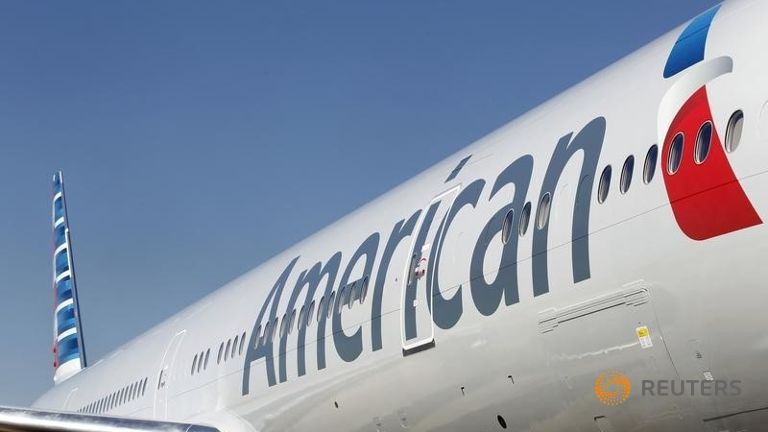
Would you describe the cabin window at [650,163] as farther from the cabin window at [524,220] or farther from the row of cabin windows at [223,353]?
the row of cabin windows at [223,353]

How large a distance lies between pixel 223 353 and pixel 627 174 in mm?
7314

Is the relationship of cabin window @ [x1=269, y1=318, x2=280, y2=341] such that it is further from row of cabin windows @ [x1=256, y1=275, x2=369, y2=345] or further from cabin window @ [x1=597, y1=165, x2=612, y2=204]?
cabin window @ [x1=597, y1=165, x2=612, y2=204]

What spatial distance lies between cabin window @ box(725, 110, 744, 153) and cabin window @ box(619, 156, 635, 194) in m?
0.70

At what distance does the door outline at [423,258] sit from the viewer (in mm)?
7570

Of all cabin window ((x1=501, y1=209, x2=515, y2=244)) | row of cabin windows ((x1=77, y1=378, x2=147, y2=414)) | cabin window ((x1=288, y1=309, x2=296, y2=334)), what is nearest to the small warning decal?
cabin window ((x1=501, y1=209, x2=515, y2=244))

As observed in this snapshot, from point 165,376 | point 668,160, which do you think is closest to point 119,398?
point 165,376

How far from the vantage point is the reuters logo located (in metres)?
5.82

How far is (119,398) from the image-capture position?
50.6 feet

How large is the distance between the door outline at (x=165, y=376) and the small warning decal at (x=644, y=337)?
897cm

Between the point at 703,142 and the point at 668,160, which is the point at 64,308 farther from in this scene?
the point at 703,142

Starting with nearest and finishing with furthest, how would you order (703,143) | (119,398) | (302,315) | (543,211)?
(703,143) → (543,211) → (302,315) → (119,398)

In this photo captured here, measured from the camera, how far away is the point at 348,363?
8719 mm

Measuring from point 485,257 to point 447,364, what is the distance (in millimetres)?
864

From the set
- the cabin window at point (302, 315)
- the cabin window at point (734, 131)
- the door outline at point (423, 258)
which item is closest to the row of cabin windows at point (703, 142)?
the cabin window at point (734, 131)
